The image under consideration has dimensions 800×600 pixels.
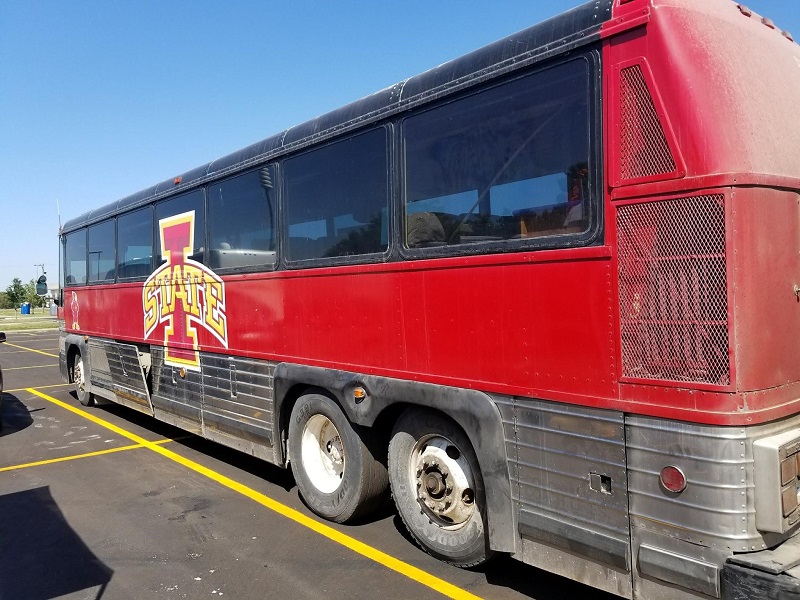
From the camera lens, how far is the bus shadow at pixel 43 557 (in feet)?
13.6

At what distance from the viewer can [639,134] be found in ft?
9.76

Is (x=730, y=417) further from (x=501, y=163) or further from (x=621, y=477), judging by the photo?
(x=501, y=163)

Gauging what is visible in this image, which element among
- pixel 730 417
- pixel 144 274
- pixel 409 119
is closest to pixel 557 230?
pixel 730 417

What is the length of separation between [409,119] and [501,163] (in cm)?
92

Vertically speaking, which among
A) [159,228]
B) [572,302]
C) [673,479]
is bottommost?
[673,479]

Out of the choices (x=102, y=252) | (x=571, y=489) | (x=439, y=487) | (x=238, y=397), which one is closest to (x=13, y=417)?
(x=102, y=252)

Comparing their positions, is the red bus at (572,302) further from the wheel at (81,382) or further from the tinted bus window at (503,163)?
the wheel at (81,382)

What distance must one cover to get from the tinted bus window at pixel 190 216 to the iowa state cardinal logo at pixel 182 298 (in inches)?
0.5

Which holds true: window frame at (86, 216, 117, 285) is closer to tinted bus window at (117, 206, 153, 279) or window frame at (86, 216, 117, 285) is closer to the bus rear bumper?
tinted bus window at (117, 206, 153, 279)

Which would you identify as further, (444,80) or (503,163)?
(444,80)

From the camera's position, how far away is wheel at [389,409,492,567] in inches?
155

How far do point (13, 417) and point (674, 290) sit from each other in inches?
Answer: 416

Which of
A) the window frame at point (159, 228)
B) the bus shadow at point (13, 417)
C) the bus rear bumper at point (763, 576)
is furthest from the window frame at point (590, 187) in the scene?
the bus shadow at point (13, 417)

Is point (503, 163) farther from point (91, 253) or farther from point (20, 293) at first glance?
point (20, 293)
